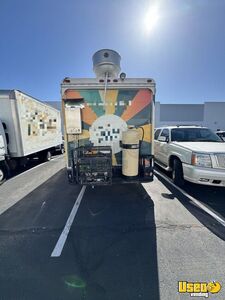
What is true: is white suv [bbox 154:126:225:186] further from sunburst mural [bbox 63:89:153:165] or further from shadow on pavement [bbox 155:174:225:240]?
sunburst mural [bbox 63:89:153:165]

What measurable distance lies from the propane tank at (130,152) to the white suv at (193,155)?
1.61 metres

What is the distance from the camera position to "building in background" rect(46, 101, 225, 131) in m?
33.3

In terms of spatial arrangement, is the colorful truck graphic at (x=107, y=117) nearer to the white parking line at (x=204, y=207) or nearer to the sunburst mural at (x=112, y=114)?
the sunburst mural at (x=112, y=114)

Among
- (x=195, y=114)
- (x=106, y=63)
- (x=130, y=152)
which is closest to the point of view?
(x=130, y=152)

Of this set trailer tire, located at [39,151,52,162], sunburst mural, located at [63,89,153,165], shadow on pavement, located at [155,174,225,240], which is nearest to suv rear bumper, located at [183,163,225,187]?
shadow on pavement, located at [155,174,225,240]

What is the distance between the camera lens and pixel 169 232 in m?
3.08

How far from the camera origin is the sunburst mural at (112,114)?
14.3ft

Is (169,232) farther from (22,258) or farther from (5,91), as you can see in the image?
(5,91)

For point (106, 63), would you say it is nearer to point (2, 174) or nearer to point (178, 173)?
point (178, 173)

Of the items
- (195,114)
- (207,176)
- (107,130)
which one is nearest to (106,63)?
(107,130)
